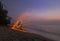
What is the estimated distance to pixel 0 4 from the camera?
750 inches

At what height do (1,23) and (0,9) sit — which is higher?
(0,9)

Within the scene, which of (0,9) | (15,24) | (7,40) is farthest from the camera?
(15,24)

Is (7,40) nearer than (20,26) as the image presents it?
Yes

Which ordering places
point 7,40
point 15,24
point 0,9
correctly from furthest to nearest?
1. point 15,24
2. point 0,9
3. point 7,40

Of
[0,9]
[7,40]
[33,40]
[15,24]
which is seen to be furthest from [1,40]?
[15,24]

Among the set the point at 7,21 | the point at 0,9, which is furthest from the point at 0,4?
the point at 7,21

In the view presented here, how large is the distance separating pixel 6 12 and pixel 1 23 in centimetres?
135

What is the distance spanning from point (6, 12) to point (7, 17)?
0.83 metres

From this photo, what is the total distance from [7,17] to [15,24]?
1379mm

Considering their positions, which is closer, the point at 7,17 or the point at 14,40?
the point at 14,40

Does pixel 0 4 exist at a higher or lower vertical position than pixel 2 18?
higher

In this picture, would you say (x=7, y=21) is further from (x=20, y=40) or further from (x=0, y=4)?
(x=20, y=40)

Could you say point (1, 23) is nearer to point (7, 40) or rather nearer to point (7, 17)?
point (7, 17)

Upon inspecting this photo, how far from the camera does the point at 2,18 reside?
19.2 m
